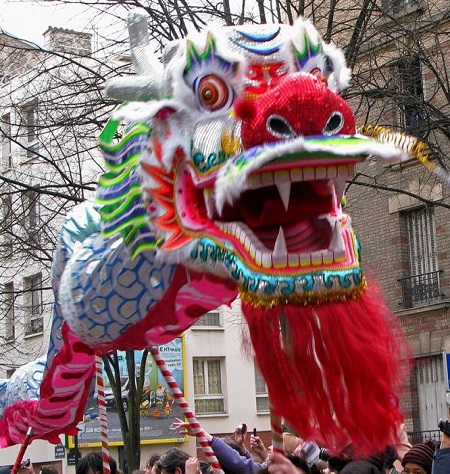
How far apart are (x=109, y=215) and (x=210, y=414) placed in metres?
21.2

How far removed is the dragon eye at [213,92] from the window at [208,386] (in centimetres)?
2169

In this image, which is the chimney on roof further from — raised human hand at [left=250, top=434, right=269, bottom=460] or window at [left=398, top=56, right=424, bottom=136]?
raised human hand at [left=250, top=434, right=269, bottom=460]

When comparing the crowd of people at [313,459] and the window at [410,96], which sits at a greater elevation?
the window at [410,96]

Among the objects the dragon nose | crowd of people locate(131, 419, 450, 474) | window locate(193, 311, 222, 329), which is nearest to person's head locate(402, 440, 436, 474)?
crowd of people locate(131, 419, 450, 474)

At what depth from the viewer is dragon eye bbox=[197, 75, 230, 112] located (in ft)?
13.7

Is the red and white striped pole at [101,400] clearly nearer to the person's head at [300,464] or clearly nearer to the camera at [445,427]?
the person's head at [300,464]

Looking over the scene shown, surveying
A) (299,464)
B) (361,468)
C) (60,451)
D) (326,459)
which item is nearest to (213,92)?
(299,464)

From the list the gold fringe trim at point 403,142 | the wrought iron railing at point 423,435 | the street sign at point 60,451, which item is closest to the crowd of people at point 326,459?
the gold fringe trim at point 403,142

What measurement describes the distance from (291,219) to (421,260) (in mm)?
13350

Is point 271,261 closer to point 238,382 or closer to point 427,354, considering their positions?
point 427,354

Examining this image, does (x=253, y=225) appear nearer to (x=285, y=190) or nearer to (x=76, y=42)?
(x=285, y=190)

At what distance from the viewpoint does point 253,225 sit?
159 inches

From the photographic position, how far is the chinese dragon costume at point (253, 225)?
12.5 feet

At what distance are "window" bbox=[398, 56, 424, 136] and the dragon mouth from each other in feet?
17.9
